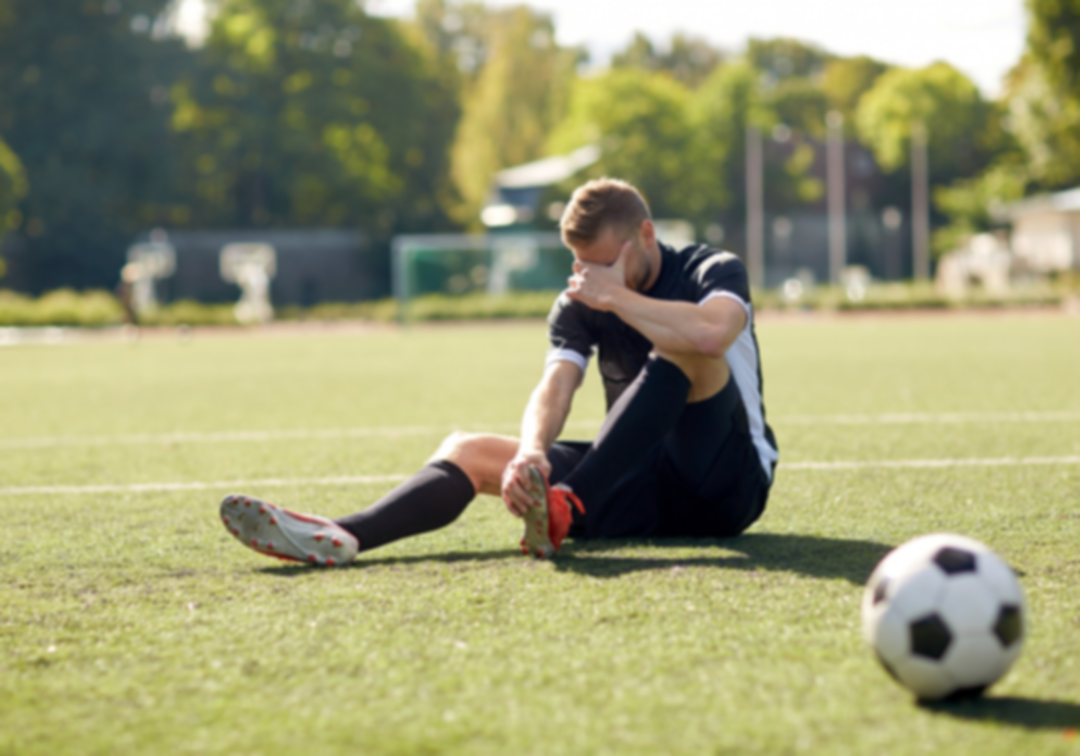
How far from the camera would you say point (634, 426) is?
3391 mm

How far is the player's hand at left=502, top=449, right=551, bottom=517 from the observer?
3311 mm

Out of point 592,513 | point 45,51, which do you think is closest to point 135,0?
point 45,51

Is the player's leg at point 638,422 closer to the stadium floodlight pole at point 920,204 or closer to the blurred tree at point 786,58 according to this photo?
the stadium floodlight pole at point 920,204

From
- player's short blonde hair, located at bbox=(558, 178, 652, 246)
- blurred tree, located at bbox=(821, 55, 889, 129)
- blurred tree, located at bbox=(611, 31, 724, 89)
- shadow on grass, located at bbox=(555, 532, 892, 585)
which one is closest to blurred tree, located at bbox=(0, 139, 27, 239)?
shadow on grass, located at bbox=(555, 532, 892, 585)

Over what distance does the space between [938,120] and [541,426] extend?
67.4 meters

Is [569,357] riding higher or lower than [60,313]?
higher

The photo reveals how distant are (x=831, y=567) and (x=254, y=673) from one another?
5.74 feet

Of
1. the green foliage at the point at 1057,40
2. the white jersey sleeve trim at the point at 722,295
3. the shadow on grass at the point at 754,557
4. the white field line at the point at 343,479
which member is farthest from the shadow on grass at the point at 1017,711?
the green foliage at the point at 1057,40

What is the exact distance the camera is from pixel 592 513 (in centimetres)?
389

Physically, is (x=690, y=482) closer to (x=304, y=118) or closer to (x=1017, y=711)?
(x=1017, y=711)

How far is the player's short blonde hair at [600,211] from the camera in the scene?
348 centimetres

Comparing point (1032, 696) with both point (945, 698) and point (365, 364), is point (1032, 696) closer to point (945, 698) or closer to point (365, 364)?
point (945, 698)

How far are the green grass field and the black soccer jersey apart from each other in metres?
0.50

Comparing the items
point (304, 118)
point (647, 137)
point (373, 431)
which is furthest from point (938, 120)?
point (373, 431)
